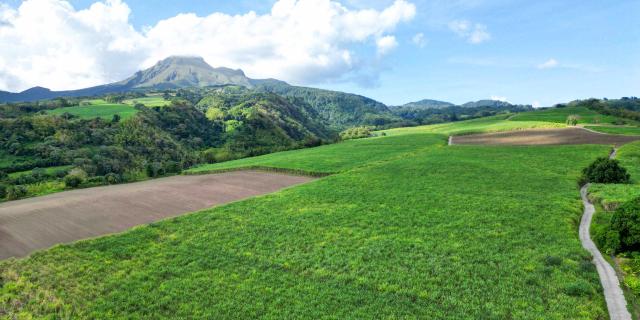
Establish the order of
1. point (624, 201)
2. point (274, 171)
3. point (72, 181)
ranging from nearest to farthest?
point (624, 201)
point (72, 181)
point (274, 171)

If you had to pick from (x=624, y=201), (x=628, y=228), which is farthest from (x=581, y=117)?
(x=628, y=228)

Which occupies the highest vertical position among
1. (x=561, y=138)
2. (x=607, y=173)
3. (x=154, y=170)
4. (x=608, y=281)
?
(x=561, y=138)

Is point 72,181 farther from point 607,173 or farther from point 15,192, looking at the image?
point 607,173

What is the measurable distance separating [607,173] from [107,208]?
64701 mm

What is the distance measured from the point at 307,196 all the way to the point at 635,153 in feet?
205

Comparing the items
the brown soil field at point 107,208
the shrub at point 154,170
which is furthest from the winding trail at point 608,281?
the shrub at point 154,170

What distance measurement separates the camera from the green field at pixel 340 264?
19.1m

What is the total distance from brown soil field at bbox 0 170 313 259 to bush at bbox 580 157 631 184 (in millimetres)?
42455

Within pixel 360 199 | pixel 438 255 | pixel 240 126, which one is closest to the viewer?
pixel 438 255

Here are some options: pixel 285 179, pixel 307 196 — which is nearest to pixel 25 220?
pixel 307 196

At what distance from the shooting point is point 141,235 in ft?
104

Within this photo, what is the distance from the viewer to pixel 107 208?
42938 millimetres

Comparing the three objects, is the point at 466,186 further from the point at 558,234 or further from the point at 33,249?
the point at 33,249

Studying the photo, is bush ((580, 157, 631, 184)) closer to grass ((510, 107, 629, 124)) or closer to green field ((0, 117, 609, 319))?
green field ((0, 117, 609, 319))
